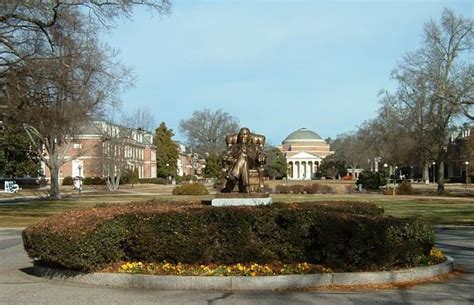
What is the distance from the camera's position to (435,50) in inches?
2429

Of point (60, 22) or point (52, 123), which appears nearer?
point (60, 22)

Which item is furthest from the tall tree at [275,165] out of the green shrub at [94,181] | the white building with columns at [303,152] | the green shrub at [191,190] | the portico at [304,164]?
the green shrub at [191,190]

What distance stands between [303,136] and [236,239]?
535ft

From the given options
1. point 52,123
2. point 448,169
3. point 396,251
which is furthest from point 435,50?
point 448,169

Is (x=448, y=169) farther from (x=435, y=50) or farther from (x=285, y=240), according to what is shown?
(x=285, y=240)

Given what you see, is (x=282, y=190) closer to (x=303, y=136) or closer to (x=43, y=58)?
(x=43, y=58)

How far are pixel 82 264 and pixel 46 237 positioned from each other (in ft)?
3.30

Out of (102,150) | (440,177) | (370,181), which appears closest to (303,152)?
(370,181)

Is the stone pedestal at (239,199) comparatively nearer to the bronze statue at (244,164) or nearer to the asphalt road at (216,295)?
the bronze statue at (244,164)

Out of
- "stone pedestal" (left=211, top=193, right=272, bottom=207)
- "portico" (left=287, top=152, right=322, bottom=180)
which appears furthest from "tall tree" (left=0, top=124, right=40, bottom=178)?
"portico" (left=287, top=152, right=322, bottom=180)

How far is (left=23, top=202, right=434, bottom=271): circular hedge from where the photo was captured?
10.9 metres

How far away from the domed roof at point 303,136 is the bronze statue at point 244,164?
153 meters

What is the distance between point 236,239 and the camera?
37.1 ft

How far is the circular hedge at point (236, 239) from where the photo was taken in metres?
10.9
